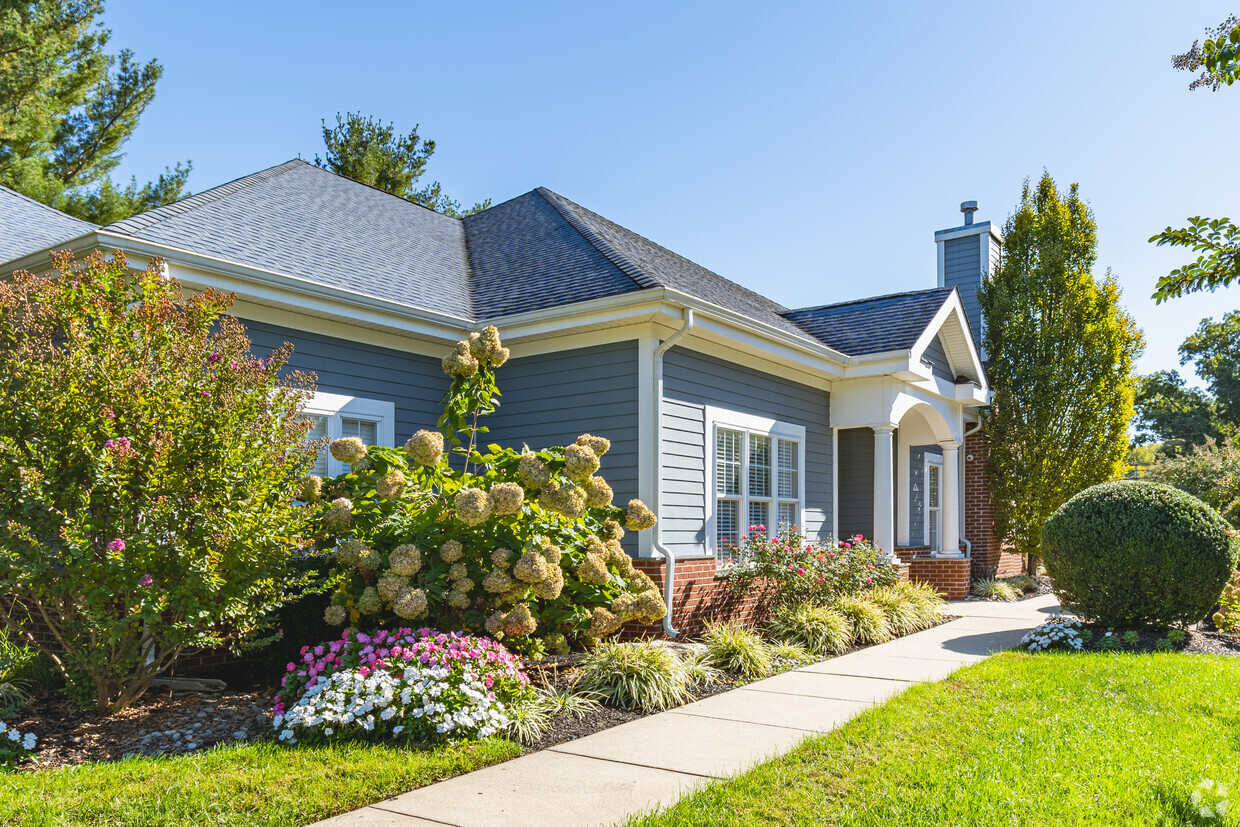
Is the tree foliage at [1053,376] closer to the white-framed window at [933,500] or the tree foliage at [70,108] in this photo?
the white-framed window at [933,500]

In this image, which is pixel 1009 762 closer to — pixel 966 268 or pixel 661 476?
pixel 661 476

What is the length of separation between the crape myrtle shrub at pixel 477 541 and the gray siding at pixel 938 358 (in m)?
8.53

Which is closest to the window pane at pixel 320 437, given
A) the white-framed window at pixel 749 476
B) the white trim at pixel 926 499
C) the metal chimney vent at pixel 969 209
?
the white-framed window at pixel 749 476

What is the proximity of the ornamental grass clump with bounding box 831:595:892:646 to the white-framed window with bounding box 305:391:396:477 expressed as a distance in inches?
206

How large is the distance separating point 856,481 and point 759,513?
3387 mm

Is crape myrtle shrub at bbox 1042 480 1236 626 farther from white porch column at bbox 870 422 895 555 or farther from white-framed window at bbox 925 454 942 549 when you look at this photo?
white-framed window at bbox 925 454 942 549

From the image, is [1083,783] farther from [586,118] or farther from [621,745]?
[586,118]

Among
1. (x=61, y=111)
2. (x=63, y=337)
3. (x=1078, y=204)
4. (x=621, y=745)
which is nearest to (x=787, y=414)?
(x=621, y=745)

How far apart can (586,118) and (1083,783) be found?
42.1 ft

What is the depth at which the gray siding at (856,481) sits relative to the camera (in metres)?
14.1

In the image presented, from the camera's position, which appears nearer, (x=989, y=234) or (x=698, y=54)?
(x=698, y=54)

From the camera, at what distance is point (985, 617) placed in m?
12.3

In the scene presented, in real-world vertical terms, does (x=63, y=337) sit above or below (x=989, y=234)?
below

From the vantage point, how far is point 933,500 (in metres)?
17.0
